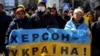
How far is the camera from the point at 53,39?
31.3ft

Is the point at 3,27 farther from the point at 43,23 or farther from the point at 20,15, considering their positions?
the point at 20,15

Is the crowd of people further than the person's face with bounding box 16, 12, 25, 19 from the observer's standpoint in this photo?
No

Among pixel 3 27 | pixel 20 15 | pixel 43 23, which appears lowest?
pixel 3 27

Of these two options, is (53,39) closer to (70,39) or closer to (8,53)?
(70,39)

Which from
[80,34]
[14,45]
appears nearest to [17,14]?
[14,45]

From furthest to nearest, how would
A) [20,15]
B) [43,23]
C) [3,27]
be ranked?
1. [3,27]
2. [43,23]
3. [20,15]

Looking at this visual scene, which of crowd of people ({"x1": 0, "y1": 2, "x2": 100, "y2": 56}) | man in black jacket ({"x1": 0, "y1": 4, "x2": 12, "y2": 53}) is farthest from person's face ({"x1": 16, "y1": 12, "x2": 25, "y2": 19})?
man in black jacket ({"x1": 0, "y1": 4, "x2": 12, "y2": 53})

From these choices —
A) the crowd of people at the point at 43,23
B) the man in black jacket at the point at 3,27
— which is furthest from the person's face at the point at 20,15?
the man in black jacket at the point at 3,27

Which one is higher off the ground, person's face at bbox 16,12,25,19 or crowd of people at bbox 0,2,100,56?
person's face at bbox 16,12,25,19

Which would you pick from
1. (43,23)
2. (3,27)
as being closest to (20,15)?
(43,23)

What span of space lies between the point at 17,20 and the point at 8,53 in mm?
838

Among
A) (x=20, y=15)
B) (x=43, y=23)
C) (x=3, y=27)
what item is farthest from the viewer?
(x=3, y=27)

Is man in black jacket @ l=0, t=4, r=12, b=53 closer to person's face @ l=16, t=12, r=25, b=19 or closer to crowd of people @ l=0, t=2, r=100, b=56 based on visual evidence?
crowd of people @ l=0, t=2, r=100, b=56

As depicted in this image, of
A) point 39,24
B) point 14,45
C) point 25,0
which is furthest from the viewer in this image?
point 25,0
